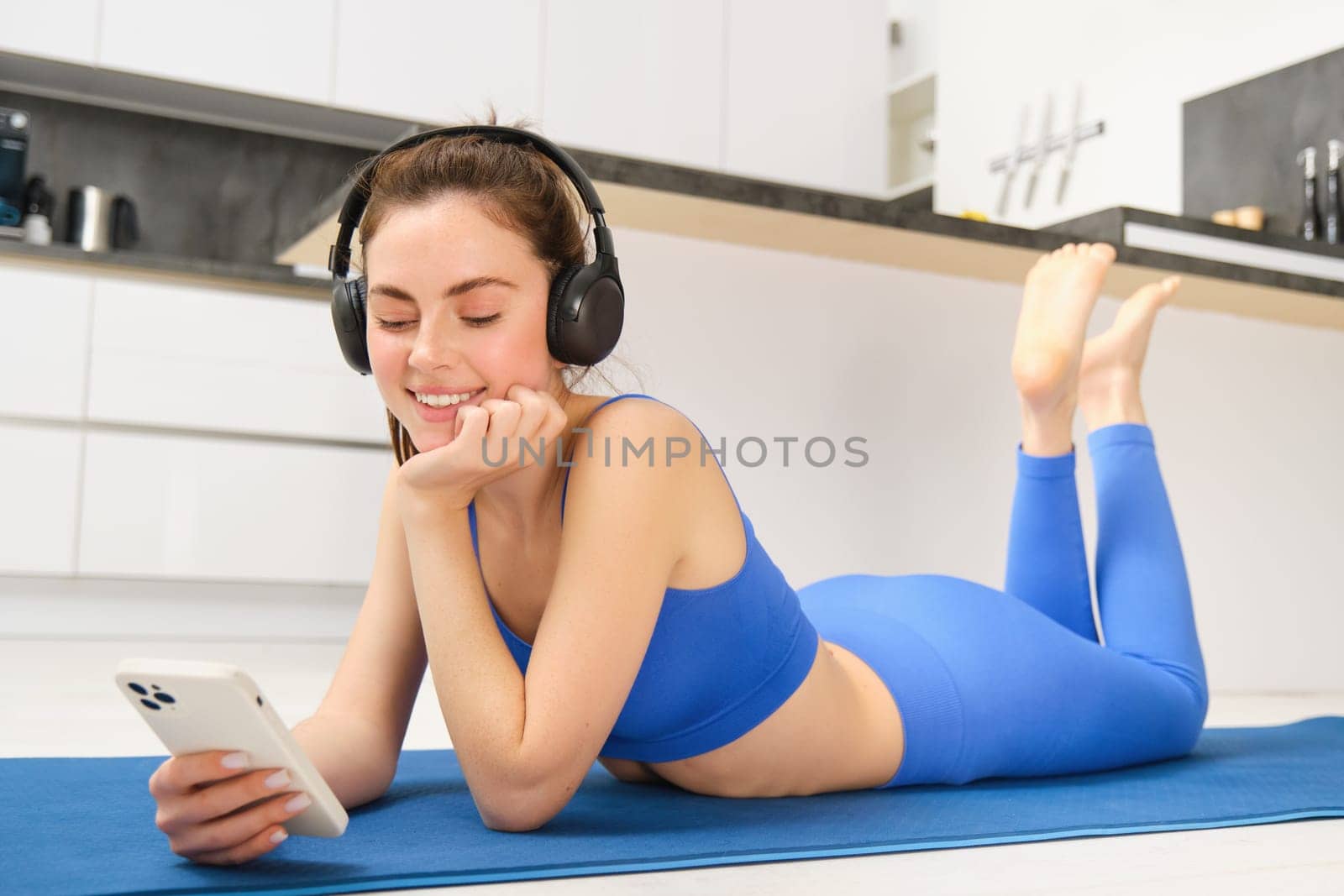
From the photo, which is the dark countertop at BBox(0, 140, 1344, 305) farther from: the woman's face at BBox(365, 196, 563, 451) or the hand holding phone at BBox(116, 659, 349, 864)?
the hand holding phone at BBox(116, 659, 349, 864)

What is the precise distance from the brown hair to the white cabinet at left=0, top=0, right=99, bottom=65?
3.11 meters

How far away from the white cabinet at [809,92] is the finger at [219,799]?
3.91 m

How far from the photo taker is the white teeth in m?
0.92

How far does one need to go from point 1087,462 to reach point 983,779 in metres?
1.37

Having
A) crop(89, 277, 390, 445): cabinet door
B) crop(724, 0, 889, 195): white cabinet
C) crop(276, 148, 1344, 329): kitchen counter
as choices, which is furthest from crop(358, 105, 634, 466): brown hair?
crop(724, 0, 889, 195): white cabinet

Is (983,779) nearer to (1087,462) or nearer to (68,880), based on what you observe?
(68,880)

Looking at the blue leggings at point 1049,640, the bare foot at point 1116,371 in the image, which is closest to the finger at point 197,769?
the blue leggings at point 1049,640

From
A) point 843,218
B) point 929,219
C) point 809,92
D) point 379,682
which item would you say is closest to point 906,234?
point 929,219

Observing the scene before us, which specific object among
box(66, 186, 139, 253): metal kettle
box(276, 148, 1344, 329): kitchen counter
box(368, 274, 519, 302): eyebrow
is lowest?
box(368, 274, 519, 302): eyebrow

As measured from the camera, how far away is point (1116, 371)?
71.4 inches

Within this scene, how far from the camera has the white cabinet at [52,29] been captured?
351 cm

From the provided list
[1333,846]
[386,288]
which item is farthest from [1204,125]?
[386,288]

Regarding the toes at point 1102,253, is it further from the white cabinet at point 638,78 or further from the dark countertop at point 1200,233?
the white cabinet at point 638,78

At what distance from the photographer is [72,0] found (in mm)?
3570
